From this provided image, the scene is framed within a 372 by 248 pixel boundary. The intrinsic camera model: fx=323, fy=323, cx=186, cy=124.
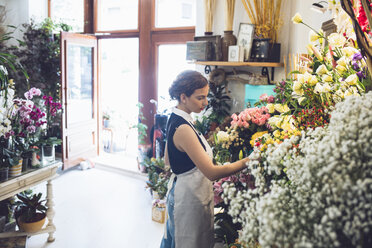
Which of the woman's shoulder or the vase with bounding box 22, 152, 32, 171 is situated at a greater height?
the woman's shoulder

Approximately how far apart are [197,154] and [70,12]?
4587 mm

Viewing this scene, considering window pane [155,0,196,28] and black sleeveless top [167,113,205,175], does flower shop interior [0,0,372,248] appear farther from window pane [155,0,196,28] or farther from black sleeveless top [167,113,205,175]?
black sleeveless top [167,113,205,175]

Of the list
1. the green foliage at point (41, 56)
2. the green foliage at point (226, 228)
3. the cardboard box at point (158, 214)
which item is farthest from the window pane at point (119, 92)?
the green foliage at point (226, 228)

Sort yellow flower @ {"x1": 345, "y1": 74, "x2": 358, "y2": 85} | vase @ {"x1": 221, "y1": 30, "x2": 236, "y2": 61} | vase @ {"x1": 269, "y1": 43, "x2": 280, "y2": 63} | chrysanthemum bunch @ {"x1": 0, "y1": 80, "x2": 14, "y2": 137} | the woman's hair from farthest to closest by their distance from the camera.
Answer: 1. vase @ {"x1": 221, "y1": 30, "x2": 236, "y2": 61}
2. vase @ {"x1": 269, "y1": 43, "x2": 280, "y2": 63}
3. chrysanthemum bunch @ {"x1": 0, "y1": 80, "x2": 14, "y2": 137}
4. the woman's hair
5. yellow flower @ {"x1": 345, "y1": 74, "x2": 358, "y2": 85}

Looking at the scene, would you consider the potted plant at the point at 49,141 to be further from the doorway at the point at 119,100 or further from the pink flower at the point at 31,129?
the doorway at the point at 119,100

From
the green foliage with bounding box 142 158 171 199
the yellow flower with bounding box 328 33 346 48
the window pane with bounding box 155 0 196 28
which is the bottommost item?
the green foliage with bounding box 142 158 171 199

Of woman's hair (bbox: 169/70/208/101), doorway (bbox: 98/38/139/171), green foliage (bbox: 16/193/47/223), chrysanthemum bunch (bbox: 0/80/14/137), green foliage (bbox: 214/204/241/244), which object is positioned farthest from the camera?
doorway (bbox: 98/38/139/171)

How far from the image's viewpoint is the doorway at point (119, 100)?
16.7 feet

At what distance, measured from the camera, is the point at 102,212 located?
148 inches

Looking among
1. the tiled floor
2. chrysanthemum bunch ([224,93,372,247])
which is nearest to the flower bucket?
the tiled floor

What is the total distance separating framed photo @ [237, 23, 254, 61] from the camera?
312 centimetres

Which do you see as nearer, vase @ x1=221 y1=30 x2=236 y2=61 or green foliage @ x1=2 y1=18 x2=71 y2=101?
vase @ x1=221 y1=30 x2=236 y2=61

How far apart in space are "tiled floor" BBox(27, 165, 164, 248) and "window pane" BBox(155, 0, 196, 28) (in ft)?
7.35

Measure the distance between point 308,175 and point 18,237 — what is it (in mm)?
2897
